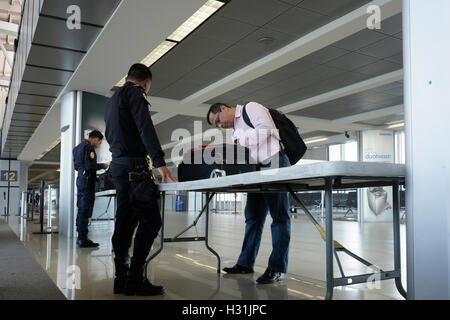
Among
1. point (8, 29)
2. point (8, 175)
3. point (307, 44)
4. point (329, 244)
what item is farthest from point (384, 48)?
point (8, 175)

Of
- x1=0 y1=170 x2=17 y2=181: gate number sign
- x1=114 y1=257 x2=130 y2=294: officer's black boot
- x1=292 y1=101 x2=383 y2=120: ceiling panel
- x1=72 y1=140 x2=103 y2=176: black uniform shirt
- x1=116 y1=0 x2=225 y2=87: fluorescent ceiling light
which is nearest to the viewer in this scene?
x1=114 y1=257 x2=130 y2=294: officer's black boot

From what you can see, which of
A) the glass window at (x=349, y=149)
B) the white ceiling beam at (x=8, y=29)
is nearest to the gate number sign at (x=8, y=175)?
the white ceiling beam at (x=8, y=29)

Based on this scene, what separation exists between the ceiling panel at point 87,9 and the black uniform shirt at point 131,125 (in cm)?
201

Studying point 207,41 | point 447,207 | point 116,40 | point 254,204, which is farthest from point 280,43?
point 447,207

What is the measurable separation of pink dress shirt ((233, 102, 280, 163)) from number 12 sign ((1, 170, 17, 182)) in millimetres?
17985

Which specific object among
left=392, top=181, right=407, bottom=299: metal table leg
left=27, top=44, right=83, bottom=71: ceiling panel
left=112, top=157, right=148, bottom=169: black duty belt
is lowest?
left=392, top=181, right=407, bottom=299: metal table leg

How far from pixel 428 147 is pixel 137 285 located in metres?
1.74

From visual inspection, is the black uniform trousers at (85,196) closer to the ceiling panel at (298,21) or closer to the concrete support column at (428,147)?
the ceiling panel at (298,21)

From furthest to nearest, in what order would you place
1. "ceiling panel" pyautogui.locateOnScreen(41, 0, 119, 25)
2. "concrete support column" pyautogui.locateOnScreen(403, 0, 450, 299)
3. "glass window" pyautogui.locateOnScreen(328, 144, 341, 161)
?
"glass window" pyautogui.locateOnScreen(328, 144, 341, 161) → "ceiling panel" pyautogui.locateOnScreen(41, 0, 119, 25) → "concrete support column" pyautogui.locateOnScreen(403, 0, 450, 299)

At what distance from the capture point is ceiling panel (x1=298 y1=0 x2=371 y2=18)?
4.71 m

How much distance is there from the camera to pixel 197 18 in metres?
5.16

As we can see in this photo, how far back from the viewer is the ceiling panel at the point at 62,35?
4.34 metres

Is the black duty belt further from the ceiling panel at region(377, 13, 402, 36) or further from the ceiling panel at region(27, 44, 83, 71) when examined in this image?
the ceiling panel at region(377, 13, 402, 36)

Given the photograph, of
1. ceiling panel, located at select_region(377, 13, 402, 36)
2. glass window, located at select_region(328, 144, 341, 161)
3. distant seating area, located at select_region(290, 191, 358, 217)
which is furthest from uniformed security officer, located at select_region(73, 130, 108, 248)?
glass window, located at select_region(328, 144, 341, 161)
